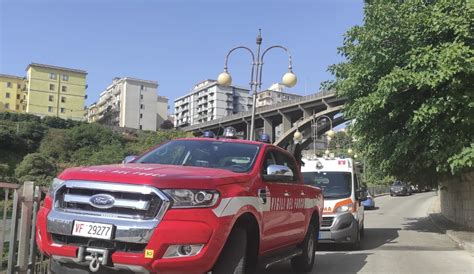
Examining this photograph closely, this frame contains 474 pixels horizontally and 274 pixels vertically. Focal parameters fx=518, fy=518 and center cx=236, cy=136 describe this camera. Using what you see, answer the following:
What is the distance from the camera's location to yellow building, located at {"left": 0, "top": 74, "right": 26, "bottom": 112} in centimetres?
13762

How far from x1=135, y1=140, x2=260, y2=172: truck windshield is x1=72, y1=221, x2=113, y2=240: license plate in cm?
185

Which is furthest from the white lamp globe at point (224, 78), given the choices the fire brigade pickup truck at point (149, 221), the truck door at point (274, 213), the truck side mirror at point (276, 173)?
the fire brigade pickup truck at point (149, 221)

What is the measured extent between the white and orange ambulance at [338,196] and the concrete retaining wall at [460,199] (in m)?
5.17

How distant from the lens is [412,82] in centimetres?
1378

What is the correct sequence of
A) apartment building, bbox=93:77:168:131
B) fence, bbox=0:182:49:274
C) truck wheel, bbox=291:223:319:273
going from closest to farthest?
1. fence, bbox=0:182:49:274
2. truck wheel, bbox=291:223:319:273
3. apartment building, bbox=93:77:168:131

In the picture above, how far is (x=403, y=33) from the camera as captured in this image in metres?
15.0

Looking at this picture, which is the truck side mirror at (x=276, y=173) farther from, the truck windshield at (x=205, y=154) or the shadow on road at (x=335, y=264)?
the shadow on road at (x=335, y=264)

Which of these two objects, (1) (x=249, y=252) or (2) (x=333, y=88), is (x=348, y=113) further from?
(1) (x=249, y=252)

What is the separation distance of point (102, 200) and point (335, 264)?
674cm

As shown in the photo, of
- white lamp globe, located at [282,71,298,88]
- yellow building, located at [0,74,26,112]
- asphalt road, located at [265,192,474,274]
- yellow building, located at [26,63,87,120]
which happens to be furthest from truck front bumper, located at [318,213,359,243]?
yellow building, located at [0,74,26,112]

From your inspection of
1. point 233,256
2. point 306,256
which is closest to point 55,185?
point 233,256

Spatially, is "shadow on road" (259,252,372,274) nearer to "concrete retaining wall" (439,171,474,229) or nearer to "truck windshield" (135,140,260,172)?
"truck windshield" (135,140,260,172)

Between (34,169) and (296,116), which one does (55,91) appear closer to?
(296,116)

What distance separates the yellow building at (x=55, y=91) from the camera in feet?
431
